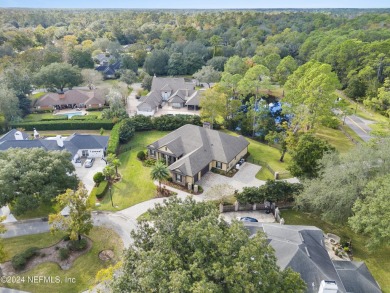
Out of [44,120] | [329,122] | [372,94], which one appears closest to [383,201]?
[329,122]

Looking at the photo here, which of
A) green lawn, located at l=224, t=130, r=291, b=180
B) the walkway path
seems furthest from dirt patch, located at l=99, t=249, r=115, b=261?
the walkway path

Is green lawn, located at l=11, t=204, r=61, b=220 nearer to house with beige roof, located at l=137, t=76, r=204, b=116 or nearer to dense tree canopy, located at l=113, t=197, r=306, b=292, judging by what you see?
dense tree canopy, located at l=113, t=197, r=306, b=292

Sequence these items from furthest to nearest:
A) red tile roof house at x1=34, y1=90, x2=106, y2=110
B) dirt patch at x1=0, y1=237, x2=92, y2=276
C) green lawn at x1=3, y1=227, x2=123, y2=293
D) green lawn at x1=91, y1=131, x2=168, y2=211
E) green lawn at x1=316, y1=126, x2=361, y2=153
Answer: red tile roof house at x1=34, y1=90, x2=106, y2=110
green lawn at x1=316, y1=126, x2=361, y2=153
green lawn at x1=91, y1=131, x2=168, y2=211
dirt patch at x1=0, y1=237, x2=92, y2=276
green lawn at x1=3, y1=227, x2=123, y2=293

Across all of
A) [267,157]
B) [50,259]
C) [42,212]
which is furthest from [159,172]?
[267,157]

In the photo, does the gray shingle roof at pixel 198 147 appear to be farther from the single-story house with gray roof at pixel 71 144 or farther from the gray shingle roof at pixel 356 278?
the gray shingle roof at pixel 356 278

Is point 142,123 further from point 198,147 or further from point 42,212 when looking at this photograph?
point 42,212

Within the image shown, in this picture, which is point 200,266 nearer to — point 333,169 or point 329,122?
point 333,169
